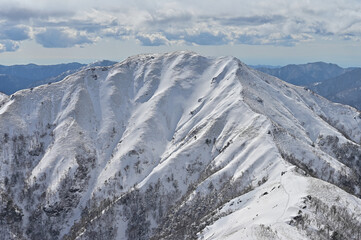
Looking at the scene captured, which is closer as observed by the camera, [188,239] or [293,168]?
[188,239]

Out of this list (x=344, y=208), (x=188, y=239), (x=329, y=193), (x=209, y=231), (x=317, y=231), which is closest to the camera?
(x=317, y=231)

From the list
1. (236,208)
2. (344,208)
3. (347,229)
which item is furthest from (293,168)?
(347,229)

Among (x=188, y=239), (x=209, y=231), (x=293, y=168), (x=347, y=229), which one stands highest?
(x=347, y=229)

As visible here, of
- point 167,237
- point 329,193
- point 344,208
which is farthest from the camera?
point 167,237

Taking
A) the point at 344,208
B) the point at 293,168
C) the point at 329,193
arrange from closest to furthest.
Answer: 1. the point at 344,208
2. the point at 329,193
3. the point at 293,168

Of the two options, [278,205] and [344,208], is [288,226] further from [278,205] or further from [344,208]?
[344,208]

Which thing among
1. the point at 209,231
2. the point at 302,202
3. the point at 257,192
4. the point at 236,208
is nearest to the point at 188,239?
the point at 209,231

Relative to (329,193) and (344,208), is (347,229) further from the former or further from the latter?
(329,193)

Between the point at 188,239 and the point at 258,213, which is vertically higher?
the point at 258,213

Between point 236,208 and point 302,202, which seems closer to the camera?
point 302,202
